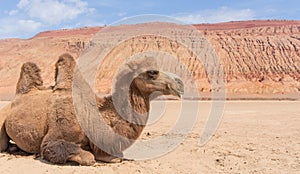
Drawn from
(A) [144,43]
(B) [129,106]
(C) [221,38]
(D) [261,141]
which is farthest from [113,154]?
(C) [221,38]

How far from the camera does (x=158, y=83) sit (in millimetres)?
6738

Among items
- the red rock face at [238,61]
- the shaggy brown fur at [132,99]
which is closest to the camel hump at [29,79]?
the shaggy brown fur at [132,99]

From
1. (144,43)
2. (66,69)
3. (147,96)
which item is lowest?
(147,96)

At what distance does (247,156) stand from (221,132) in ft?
12.7

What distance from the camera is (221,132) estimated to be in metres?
12.3

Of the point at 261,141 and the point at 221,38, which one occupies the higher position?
the point at 221,38

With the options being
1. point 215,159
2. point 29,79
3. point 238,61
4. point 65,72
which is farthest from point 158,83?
point 238,61

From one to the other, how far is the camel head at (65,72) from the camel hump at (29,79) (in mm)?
890

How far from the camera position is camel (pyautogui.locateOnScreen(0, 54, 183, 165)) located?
22.4 feet

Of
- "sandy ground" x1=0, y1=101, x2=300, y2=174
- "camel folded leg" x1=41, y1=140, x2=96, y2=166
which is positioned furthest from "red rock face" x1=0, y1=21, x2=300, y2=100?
"camel folded leg" x1=41, y1=140, x2=96, y2=166

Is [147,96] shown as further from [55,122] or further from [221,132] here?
[221,132]

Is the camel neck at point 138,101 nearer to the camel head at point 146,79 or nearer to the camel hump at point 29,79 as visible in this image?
the camel head at point 146,79

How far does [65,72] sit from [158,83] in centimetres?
198

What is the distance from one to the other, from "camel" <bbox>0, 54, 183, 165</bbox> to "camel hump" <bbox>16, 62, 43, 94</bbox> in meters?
0.65
